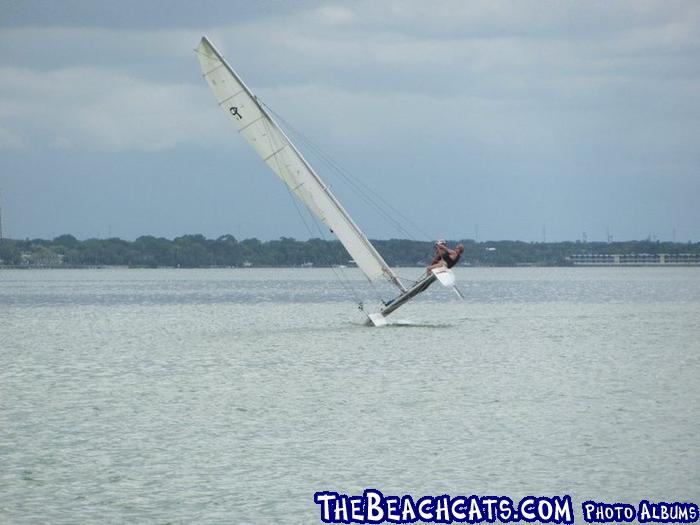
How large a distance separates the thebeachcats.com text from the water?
1.21 ft

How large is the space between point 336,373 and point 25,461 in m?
19.5

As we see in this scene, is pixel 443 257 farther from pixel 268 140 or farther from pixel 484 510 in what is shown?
pixel 484 510

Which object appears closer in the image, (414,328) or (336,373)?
(336,373)

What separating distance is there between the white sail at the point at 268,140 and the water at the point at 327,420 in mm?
5666

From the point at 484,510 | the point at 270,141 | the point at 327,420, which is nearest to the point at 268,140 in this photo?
the point at 270,141

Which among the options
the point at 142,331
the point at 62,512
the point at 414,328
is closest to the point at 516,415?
the point at 62,512

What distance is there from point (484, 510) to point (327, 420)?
454 inches

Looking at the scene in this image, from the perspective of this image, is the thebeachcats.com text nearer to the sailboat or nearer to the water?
the water

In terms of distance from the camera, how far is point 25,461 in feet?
92.3

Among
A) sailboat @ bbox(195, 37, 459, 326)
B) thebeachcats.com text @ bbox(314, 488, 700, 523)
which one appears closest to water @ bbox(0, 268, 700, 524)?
thebeachcats.com text @ bbox(314, 488, 700, 523)

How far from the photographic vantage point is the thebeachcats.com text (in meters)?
22.2

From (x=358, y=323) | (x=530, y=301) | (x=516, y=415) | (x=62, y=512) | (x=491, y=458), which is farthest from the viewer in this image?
(x=530, y=301)

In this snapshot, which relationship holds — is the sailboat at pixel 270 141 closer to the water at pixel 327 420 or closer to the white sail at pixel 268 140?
the white sail at pixel 268 140

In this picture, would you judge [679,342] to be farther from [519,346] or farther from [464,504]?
[464,504]
